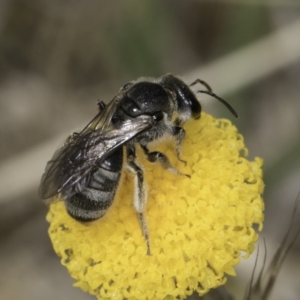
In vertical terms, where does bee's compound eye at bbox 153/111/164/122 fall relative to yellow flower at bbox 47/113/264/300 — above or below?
above

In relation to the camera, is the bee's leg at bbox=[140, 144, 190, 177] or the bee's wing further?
the bee's leg at bbox=[140, 144, 190, 177]

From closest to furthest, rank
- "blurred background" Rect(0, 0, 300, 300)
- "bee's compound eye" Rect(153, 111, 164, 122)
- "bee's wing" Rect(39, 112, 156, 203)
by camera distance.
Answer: "bee's wing" Rect(39, 112, 156, 203) < "bee's compound eye" Rect(153, 111, 164, 122) < "blurred background" Rect(0, 0, 300, 300)

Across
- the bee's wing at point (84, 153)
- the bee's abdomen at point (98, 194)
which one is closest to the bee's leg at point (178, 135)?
the bee's wing at point (84, 153)

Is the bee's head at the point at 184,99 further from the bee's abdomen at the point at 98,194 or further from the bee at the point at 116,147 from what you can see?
the bee's abdomen at the point at 98,194

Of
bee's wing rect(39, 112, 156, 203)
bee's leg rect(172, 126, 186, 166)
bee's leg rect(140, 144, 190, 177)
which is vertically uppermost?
bee's wing rect(39, 112, 156, 203)

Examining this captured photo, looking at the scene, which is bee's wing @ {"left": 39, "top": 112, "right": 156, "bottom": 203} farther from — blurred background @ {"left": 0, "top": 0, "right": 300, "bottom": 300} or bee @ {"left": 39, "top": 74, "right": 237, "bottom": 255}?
blurred background @ {"left": 0, "top": 0, "right": 300, "bottom": 300}

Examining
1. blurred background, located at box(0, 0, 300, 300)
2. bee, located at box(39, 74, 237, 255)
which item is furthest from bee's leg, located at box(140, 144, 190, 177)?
blurred background, located at box(0, 0, 300, 300)

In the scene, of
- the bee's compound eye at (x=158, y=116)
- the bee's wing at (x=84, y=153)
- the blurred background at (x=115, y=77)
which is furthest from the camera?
the blurred background at (x=115, y=77)

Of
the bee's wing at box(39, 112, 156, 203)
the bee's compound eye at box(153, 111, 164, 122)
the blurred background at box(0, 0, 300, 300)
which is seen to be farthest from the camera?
the blurred background at box(0, 0, 300, 300)
